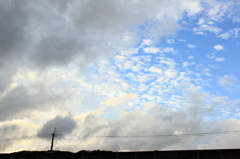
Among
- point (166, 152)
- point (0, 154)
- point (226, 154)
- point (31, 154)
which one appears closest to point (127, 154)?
point (166, 152)

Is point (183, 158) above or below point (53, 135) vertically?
below

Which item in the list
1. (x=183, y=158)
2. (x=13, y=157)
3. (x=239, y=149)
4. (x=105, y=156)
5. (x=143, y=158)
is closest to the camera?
(x=239, y=149)

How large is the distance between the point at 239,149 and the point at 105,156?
71.6ft

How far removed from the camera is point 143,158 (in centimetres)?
3947

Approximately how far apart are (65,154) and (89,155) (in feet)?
17.8

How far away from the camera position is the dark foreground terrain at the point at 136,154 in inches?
1388

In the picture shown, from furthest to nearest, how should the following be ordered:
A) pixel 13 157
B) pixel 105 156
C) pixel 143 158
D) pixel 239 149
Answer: pixel 13 157
pixel 105 156
pixel 143 158
pixel 239 149

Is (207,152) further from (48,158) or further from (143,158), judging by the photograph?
(48,158)

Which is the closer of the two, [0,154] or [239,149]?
[239,149]

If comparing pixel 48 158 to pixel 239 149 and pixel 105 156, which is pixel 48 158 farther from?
pixel 239 149

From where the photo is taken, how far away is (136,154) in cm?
4031

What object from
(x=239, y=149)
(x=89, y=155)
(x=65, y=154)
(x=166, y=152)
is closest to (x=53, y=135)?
(x=65, y=154)

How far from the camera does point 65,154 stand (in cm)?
4619

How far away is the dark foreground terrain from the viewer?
35.2 meters
